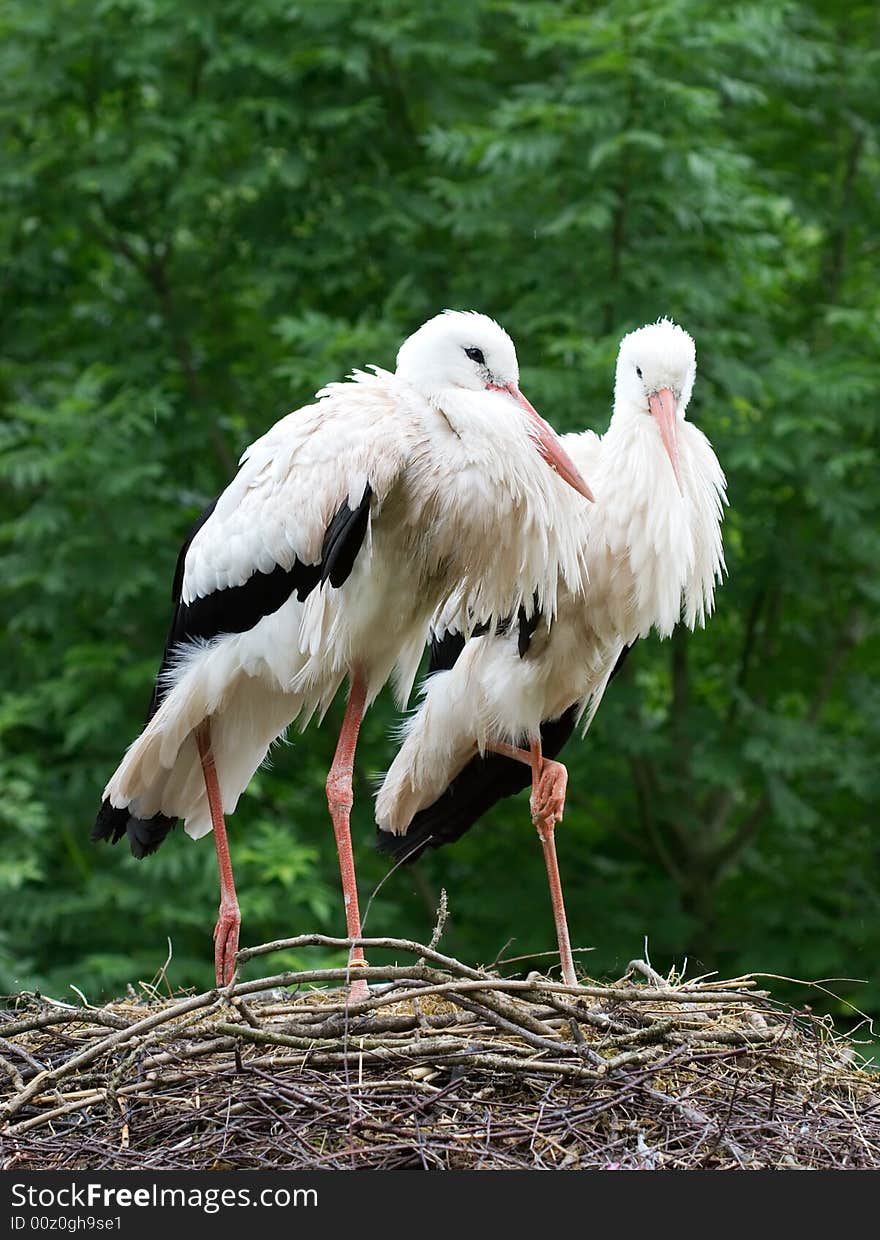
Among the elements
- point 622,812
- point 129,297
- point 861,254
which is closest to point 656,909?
point 622,812

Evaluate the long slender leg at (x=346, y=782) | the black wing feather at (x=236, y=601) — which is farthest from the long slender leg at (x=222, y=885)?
the long slender leg at (x=346, y=782)

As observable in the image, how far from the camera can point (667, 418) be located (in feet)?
14.8

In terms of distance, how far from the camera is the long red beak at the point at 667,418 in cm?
447

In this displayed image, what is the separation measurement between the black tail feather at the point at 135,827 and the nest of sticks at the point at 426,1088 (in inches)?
39.8

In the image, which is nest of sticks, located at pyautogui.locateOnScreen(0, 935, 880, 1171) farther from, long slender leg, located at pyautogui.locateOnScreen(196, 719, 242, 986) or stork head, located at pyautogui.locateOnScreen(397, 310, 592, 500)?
stork head, located at pyautogui.locateOnScreen(397, 310, 592, 500)

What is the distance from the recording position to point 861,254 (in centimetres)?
895

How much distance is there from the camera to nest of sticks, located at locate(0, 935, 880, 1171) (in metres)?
3.34

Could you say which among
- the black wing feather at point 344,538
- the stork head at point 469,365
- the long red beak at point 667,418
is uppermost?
the stork head at point 469,365

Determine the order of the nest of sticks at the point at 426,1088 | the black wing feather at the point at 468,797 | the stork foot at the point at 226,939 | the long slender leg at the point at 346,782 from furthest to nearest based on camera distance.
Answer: the black wing feather at the point at 468,797
the stork foot at the point at 226,939
the long slender leg at the point at 346,782
the nest of sticks at the point at 426,1088

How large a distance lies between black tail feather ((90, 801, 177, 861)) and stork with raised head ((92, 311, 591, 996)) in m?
0.25

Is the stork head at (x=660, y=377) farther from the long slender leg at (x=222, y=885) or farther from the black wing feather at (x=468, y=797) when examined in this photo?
the long slender leg at (x=222, y=885)

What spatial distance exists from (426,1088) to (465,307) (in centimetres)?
532

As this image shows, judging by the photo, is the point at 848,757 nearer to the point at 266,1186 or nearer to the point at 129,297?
the point at 129,297

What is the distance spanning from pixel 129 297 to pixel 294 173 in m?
1.37
